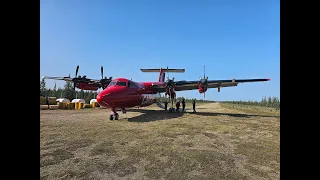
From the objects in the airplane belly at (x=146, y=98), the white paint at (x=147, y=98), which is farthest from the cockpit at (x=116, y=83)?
the white paint at (x=147, y=98)

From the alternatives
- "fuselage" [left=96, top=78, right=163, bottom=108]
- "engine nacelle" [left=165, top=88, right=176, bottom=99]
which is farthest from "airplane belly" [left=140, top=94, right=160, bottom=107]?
"engine nacelle" [left=165, top=88, right=176, bottom=99]

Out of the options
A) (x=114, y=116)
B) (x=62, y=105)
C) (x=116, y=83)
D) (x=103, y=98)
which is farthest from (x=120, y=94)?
(x=62, y=105)

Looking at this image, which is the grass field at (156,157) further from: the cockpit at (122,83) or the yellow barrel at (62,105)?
the yellow barrel at (62,105)

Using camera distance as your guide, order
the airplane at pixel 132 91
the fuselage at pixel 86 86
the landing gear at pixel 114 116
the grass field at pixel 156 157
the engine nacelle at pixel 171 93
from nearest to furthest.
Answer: the grass field at pixel 156 157, the airplane at pixel 132 91, the landing gear at pixel 114 116, the engine nacelle at pixel 171 93, the fuselage at pixel 86 86

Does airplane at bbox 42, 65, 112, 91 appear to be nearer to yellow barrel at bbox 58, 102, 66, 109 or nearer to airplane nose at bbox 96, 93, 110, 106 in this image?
yellow barrel at bbox 58, 102, 66, 109

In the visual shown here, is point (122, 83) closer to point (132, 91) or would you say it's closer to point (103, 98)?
point (132, 91)

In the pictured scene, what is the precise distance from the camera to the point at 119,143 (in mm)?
7562

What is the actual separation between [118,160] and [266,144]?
592cm
